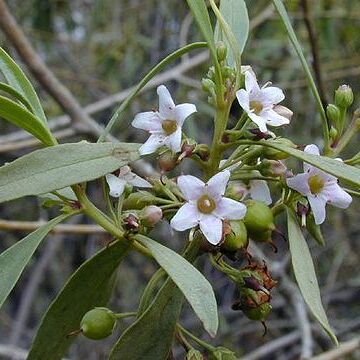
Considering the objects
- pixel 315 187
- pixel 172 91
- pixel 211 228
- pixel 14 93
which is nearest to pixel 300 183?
pixel 315 187

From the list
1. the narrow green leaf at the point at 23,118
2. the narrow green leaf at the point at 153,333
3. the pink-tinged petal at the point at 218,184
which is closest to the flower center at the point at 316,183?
the pink-tinged petal at the point at 218,184

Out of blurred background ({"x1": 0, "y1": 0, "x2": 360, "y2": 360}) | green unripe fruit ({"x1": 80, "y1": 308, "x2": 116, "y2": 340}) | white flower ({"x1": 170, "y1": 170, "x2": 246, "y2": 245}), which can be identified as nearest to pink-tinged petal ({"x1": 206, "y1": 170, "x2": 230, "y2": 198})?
white flower ({"x1": 170, "y1": 170, "x2": 246, "y2": 245})

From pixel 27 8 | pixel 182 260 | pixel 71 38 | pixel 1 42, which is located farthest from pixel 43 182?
pixel 71 38

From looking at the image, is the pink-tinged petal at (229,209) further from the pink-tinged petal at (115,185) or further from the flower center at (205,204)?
the pink-tinged petal at (115,185)

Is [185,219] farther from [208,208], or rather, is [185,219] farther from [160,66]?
[160,66]

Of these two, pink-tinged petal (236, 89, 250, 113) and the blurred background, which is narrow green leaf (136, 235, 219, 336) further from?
the blurred background
